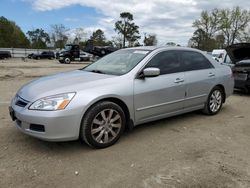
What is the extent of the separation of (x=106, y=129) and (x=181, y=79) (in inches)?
72.7

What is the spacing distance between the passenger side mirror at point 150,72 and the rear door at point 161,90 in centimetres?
8

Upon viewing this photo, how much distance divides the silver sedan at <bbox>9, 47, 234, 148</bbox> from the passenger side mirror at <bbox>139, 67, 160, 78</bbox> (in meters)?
0.02

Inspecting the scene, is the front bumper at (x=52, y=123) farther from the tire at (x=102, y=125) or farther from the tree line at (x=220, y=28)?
the tree line at (x=220, y=28)

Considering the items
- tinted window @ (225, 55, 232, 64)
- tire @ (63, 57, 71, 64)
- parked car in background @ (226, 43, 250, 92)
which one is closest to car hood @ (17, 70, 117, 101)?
parked car in background @ (226, 43, 250, 92)

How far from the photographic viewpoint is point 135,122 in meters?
4.40

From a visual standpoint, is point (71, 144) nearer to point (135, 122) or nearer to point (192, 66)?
point (135, 122)

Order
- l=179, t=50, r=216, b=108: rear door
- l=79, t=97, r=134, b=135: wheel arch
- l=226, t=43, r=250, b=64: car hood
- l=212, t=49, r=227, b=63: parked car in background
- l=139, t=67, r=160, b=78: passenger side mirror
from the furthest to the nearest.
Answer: l=212, t=49, r=227, b=63: parked car in background < l=226, t=43, r=250, b=64: car hood < l=179, t=50, r=216, b=108: rear door < l=139, t=67, r=160, b=78: passenger side mirror < l=79, t=97, r=134, b=135: wheel arch

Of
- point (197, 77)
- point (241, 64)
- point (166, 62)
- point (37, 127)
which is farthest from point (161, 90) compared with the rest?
point (241, 64)

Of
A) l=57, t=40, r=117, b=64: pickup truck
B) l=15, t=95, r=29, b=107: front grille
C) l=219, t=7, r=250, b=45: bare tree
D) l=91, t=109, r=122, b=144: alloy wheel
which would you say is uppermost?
l=219, t=7, r=250, b=45: bare tree

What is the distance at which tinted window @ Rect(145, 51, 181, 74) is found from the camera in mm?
4755

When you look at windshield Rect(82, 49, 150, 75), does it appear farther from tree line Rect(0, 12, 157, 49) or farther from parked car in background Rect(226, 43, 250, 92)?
tree line Rect(0, 12, 157, 49)

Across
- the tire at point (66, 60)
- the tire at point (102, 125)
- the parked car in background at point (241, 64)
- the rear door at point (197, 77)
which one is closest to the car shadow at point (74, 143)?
the tire at point (102, 125)

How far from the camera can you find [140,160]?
3.63m

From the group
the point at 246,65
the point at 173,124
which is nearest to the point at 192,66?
the point at 173,124
